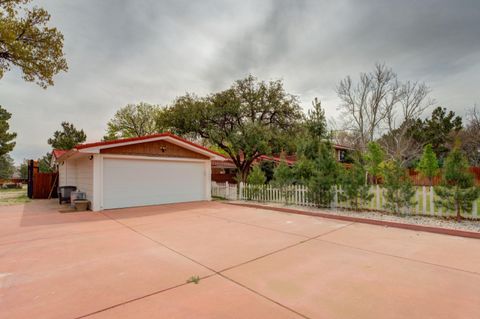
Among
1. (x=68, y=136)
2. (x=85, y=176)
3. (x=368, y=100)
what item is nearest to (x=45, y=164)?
(x=68, y=136)

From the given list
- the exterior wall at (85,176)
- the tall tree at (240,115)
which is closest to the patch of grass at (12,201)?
the exterior wall at (85,176)

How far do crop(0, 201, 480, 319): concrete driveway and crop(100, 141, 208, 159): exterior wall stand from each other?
13.3 ft

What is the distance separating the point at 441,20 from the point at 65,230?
1422 cm

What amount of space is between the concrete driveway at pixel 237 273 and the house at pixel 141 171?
10.9 feet

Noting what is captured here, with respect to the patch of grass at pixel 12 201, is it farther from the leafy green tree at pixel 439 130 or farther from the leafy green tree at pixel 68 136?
the leafy green tree at pixel 439 130

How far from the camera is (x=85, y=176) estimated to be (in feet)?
35.8

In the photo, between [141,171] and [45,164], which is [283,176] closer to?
[141,171]

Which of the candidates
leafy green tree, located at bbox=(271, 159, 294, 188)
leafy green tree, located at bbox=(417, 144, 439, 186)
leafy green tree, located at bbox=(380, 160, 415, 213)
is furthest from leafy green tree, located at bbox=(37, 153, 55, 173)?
leafy green tree, located at bbox=(417, 144, 439, 186)

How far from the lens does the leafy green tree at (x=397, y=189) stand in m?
7.32

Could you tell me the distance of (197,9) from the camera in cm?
834

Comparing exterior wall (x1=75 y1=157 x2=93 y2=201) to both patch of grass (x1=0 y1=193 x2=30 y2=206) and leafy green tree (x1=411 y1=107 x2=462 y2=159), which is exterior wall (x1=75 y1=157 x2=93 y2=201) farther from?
leafy green tree (x1=411 y1=107 x2=462 y2=159)

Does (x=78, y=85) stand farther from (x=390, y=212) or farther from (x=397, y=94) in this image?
(x=397, y=94)

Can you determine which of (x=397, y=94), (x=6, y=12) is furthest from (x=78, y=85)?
(x=397, y=94)

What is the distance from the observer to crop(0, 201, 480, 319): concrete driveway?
263 cm
